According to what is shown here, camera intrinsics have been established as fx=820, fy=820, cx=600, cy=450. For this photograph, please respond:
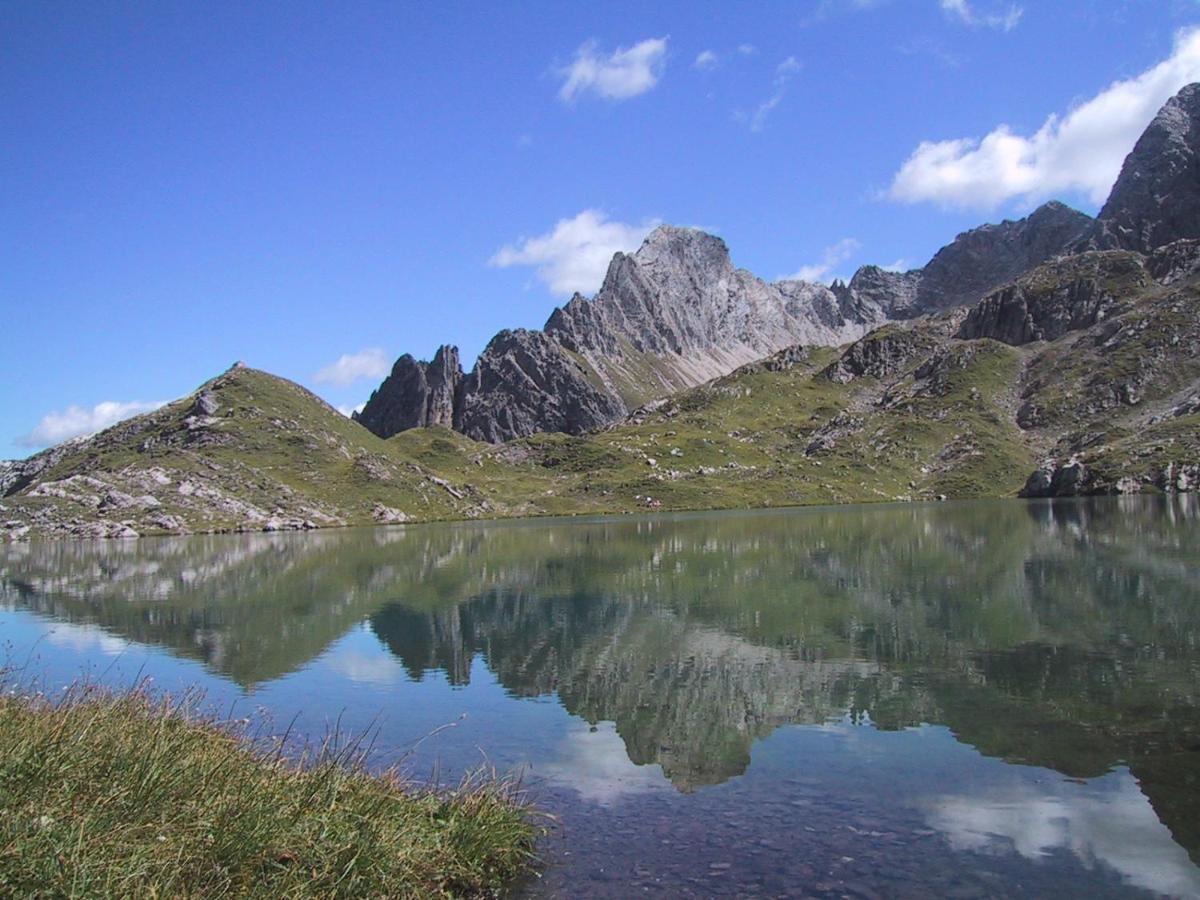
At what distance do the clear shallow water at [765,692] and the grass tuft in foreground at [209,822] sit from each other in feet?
6.79

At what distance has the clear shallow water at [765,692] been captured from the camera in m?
17.1

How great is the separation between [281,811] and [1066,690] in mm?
27564

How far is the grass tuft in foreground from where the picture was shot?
1082cm

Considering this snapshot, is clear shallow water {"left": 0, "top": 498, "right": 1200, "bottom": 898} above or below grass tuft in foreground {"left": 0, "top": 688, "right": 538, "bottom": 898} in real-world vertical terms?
below

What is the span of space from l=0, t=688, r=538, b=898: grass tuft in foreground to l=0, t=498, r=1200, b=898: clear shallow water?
2070 mm

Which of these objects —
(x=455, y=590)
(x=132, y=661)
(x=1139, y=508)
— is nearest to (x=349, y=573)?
(x=455, y=590)

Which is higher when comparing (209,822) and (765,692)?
(209,822)

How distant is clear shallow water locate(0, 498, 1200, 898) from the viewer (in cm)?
1714

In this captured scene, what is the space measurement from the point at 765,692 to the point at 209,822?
23.6 metres

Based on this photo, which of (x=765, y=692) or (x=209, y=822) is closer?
(x=209, y=822)

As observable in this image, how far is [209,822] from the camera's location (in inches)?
502

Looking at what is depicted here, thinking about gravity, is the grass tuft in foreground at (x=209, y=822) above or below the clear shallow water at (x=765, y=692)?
above

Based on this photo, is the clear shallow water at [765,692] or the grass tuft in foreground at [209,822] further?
the clear shallow water at [765,692]

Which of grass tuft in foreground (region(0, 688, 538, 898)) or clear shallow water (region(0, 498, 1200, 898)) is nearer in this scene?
grass tuft in foreground (region(0, 688, 538, 898))
